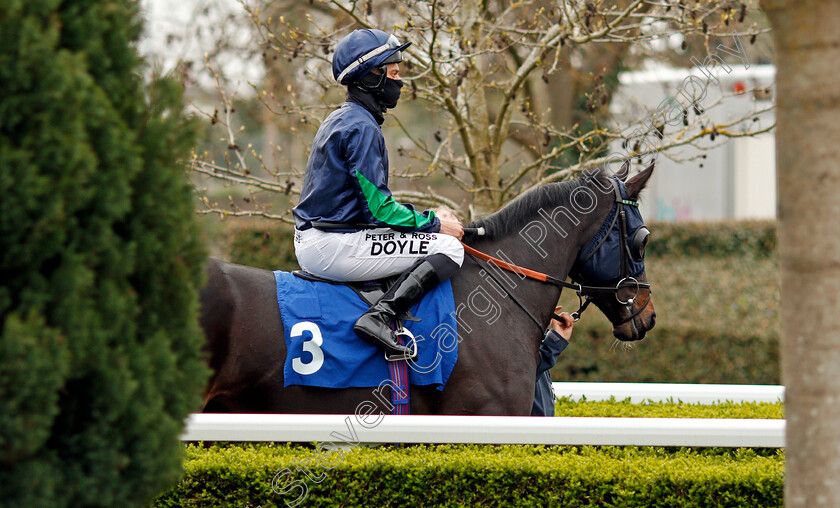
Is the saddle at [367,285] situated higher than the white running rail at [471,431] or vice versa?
the saddle at [367,285]

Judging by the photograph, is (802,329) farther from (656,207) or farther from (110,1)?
(656,207)

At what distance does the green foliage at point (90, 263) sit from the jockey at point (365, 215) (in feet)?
4.84

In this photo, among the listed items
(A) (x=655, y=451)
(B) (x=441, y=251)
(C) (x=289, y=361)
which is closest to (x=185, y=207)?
(C) (x=289, y=361)

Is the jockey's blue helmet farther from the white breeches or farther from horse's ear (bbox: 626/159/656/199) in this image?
horse's ear (bbox: 626/159/656/199)

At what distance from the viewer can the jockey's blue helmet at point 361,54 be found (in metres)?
3.91

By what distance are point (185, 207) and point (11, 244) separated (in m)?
0.47

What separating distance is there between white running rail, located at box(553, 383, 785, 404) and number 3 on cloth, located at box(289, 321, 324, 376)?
1.86 metres

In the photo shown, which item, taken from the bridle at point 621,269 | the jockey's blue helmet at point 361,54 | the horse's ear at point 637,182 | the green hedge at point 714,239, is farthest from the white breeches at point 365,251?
the green hedge at point 714,239

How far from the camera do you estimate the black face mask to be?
399 cm

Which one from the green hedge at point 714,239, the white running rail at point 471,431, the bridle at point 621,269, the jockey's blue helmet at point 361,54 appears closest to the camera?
the white running rail at point 471,431

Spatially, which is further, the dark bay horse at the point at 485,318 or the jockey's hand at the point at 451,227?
the jockey's hand at the point at 451,227

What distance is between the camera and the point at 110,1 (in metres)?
2.10

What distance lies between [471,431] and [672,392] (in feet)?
6.63

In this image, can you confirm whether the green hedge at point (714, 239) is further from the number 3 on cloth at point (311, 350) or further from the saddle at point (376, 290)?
the number 3 on cloth at point (311, 350)
